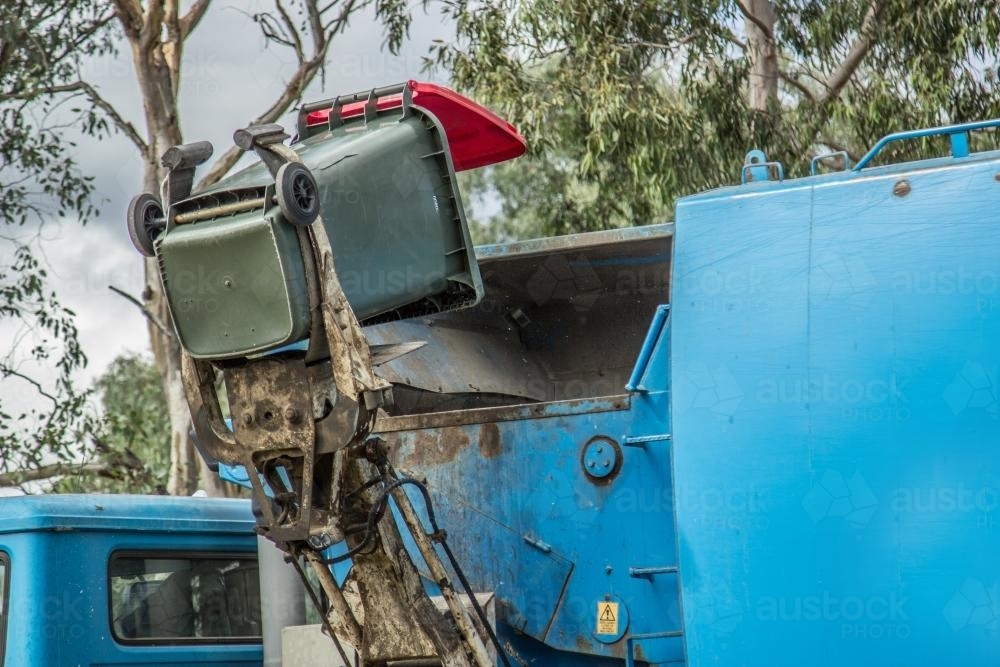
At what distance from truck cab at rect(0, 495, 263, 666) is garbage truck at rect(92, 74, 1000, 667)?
0.80m

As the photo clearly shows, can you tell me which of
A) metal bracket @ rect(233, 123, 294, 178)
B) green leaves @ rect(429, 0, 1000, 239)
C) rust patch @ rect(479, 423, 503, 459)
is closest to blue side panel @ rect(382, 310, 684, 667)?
rust patch @ rect(479, 423, 503, 459)

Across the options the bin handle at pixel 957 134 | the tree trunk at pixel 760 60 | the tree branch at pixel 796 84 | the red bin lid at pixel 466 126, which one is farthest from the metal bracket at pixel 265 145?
the tree branch at pixel 796 84

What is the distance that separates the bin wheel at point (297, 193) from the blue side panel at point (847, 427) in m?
1.03

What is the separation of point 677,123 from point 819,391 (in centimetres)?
886

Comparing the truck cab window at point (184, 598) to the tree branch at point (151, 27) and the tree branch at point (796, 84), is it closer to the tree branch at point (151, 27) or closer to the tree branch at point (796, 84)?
the tree branch at point (151, 27)

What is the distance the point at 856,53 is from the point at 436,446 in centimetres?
916

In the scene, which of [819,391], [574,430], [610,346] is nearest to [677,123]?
[610,346]

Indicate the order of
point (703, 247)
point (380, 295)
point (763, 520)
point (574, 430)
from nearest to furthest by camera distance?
1. point (763, 520)
2. point (703, 247)
3. point (380, 295)
4. point (574, 430)

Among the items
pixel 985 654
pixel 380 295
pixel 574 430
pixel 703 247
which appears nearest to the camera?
pixel 985 654

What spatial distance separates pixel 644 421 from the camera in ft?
13.5

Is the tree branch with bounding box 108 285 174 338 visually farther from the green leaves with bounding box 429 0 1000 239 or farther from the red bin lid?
the red bin lid

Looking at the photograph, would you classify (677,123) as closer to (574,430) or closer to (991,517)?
(574,430)

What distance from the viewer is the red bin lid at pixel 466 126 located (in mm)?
4320

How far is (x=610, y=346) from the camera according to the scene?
5.71m
